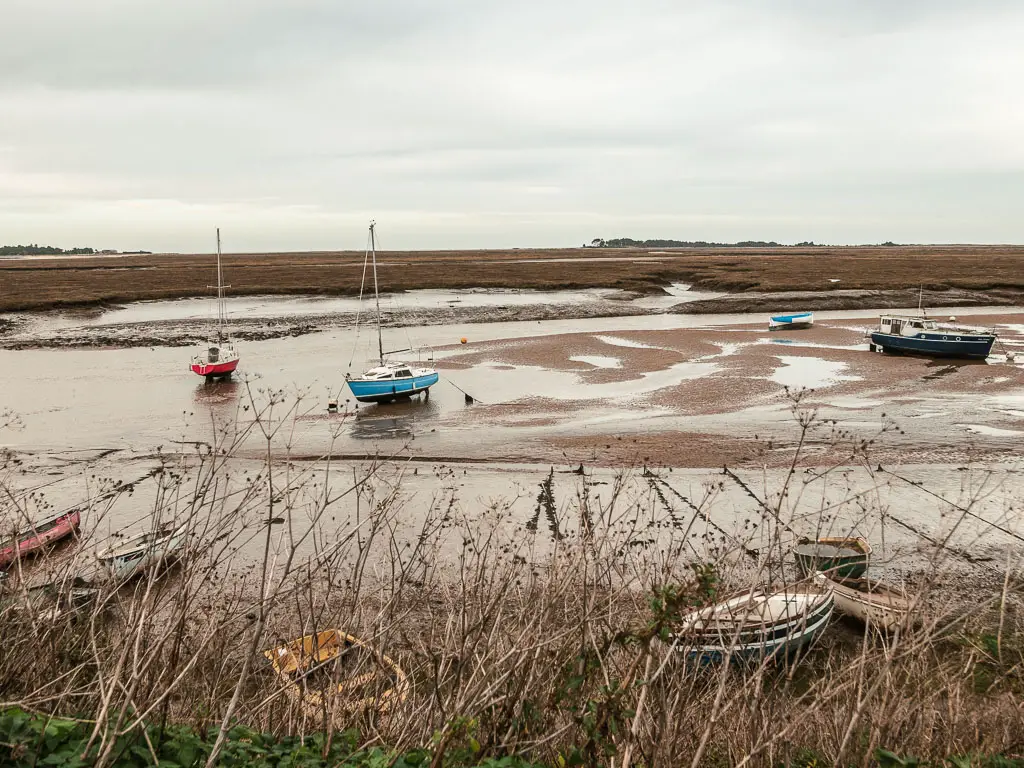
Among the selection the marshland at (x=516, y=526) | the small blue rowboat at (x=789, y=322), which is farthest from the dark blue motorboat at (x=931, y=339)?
the small blue rowboat at (x=789, y=322)

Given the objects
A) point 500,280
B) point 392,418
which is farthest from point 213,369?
point 500,280

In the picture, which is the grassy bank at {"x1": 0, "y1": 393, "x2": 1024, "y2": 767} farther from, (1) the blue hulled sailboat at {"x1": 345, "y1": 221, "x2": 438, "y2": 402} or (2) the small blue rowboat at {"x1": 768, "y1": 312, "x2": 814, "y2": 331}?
(2) the small blue rowboat at {"x1": 768, "y1": 312, "x2": 814, "y2": 331}

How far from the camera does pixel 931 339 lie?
41.2 metres

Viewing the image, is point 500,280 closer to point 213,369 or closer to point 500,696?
point 213,369

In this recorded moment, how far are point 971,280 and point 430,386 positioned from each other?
228ft

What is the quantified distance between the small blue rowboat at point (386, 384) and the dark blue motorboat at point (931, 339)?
2587 cm

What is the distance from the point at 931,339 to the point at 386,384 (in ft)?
91.8

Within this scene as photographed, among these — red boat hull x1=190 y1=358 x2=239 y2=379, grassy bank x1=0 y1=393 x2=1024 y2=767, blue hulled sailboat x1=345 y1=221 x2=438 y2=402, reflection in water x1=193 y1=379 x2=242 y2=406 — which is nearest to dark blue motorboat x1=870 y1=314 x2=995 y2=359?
blue hulled sailboat x1=345 y1=221 x2=438 y2=402

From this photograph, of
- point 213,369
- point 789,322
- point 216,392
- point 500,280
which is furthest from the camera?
point 500,280

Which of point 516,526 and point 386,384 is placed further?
point 386,384

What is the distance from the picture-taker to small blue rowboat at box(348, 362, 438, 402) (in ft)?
104

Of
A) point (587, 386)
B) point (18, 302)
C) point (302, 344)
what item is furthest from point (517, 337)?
point (18, 302)

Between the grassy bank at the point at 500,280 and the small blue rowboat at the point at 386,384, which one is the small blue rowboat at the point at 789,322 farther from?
the small blue rowboat at the point at 386,384

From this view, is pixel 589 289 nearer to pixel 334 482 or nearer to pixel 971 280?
pixel 971 280
